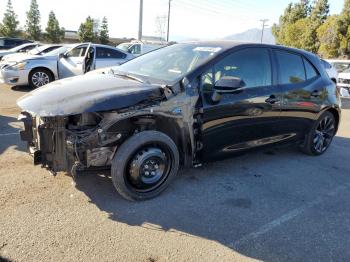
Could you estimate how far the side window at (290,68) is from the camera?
16.3 ft

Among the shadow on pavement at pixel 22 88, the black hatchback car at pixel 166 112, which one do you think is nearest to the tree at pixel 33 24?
the shadow on pavement at pixel 22 88

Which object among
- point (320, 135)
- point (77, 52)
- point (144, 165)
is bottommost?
point (320, 135)

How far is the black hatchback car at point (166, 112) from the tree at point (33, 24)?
44335 millimetres

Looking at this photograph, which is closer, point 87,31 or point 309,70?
point 309,70

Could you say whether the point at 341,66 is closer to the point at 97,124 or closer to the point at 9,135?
the point at 9,135

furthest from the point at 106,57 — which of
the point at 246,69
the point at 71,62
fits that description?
the point at 246,69

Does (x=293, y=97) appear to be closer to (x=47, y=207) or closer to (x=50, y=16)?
(x=47, y=207)

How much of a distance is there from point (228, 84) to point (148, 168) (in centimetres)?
126

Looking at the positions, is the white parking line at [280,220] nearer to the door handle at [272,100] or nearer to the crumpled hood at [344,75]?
the door handle at [272,100]

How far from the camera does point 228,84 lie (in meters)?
4.02

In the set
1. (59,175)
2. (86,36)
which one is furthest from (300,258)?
(86,36)

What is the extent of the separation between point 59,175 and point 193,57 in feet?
6.97

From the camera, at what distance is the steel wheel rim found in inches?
147

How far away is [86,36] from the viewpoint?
45.1 metres
